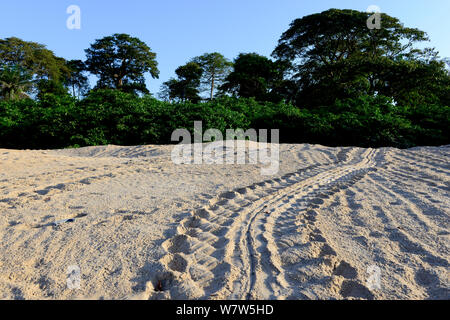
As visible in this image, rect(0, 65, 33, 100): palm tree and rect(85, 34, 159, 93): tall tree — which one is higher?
rect(85, 34, 159, 93): tall tree

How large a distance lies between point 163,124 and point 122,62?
90.9 ft

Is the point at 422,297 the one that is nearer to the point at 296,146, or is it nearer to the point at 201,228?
the point at 201,228

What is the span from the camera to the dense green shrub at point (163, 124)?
29.9ft

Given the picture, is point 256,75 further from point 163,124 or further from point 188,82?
point 163,124

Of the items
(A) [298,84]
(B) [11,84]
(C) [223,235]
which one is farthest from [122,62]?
(C) [223,235]

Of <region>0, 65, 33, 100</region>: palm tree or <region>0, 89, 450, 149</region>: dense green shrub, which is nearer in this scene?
<region>0, 89, 450, 149</region>: dense green shrub

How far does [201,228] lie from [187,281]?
869 millimetres

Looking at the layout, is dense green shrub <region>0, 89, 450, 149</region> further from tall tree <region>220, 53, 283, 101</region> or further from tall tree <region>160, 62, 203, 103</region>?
tall tree <region>160, 62, 203, 103</region>

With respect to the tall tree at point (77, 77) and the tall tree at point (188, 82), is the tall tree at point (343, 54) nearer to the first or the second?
the tall tree at point (188, 82)

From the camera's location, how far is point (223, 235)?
2.53 m

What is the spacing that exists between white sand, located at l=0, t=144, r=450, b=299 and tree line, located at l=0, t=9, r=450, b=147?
16.5 ft

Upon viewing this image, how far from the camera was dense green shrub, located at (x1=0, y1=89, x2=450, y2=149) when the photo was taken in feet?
29.9

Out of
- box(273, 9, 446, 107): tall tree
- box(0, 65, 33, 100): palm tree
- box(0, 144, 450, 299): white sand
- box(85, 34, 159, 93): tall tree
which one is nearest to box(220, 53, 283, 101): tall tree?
box(273, 9, 446, 107): tall tree

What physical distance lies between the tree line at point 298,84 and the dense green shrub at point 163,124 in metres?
0.05
